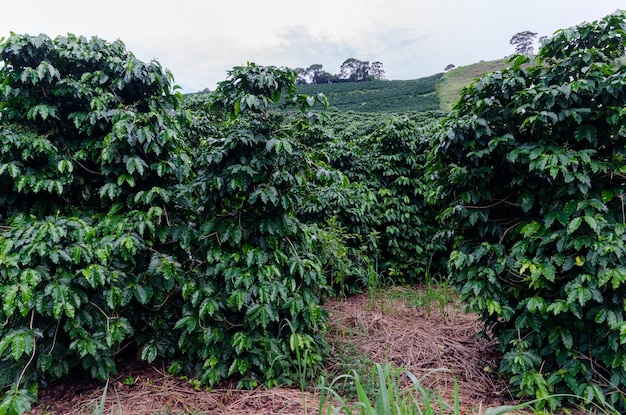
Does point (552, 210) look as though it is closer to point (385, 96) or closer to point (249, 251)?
point (249, 251)

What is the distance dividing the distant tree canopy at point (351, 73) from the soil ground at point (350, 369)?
162 feet

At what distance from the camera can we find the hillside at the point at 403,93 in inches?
1120

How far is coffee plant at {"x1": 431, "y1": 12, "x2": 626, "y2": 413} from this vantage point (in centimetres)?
205

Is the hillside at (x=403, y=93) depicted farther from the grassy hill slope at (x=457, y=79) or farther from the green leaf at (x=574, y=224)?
the green leaf at (x=574, y=224)

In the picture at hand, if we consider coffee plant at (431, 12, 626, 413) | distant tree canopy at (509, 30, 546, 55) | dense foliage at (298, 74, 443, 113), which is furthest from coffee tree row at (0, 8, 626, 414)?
distant tree canopy at (509, 30, 546, 55)

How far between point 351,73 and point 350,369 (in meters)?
56.4

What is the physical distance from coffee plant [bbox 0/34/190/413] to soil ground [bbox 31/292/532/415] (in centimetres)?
19

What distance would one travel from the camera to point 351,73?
5388 cm

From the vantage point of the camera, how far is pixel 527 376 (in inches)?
85.9

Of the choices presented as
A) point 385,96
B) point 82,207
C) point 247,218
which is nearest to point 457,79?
point 385,96

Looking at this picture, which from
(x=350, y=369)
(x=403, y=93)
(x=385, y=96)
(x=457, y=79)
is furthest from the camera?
(x=457, y=79)

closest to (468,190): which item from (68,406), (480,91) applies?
(480,91)

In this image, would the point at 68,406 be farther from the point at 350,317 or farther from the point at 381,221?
the point at 381,221

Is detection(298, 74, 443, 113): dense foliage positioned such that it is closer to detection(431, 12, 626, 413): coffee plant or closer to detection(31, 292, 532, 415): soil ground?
detection(31, 292, 532, 415): soil ground
